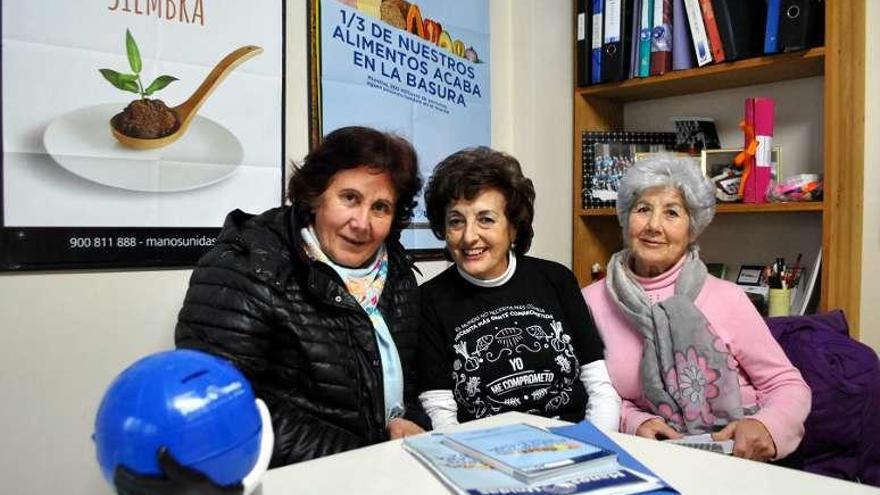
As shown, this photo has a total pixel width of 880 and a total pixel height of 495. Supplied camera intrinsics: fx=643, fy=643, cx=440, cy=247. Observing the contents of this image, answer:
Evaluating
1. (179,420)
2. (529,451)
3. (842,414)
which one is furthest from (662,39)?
(179,420)

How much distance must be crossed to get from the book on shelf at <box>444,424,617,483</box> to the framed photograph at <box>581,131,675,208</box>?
5.34ft

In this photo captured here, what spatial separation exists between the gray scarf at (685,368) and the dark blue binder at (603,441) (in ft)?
1.69

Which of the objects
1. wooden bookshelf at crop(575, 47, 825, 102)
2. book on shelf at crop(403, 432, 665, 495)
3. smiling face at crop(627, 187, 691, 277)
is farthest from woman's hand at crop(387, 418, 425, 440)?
wooden bookshelf at crop(575, 47, 825, 102)

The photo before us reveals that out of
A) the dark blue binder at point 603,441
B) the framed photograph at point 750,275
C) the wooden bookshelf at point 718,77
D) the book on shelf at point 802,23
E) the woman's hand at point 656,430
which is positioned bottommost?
the woman's hand at point 656,430

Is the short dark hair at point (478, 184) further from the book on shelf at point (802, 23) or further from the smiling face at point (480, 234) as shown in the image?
the book on shelf at point (802, 23)

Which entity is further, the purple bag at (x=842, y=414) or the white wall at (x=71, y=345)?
the purple bag at (x=842, y=414)

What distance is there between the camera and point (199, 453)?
0.61 metres

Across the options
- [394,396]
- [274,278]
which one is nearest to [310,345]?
[274,278]

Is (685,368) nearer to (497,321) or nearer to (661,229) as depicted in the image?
(661,229)

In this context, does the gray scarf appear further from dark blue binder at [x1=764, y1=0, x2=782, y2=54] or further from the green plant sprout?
the green plant sprout

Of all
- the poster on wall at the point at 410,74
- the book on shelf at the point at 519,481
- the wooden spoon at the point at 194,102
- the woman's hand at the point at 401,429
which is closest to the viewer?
the book on shelf at the point at 519,481

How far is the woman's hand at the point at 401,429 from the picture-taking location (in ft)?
4.42

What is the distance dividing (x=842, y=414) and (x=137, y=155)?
1.79m

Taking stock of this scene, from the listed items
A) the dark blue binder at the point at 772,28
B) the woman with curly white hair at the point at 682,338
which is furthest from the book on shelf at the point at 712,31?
the woman with curly white hair at the point at 682,338
